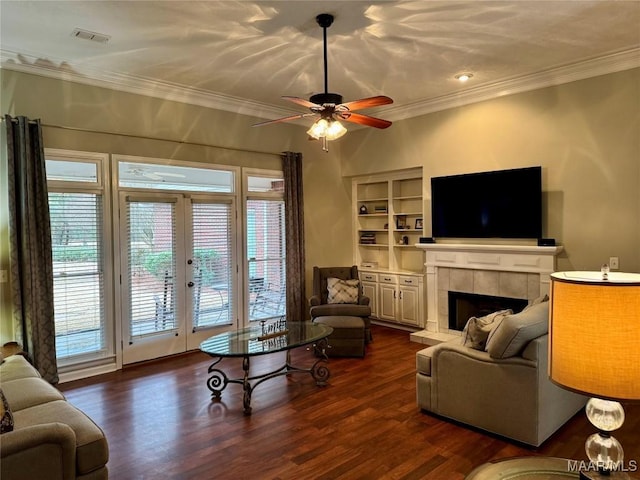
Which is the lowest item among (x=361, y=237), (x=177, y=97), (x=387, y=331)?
(x=387, y=331)

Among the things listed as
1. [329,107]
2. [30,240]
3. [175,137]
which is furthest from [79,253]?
[329,107]

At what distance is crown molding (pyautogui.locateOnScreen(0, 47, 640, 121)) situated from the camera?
4.23 meters

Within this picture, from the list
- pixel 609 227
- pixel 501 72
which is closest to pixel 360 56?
pixel 501 72

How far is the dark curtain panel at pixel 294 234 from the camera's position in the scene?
6.25m

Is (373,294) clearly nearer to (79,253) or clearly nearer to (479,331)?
(479,331)

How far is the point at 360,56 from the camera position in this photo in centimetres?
422

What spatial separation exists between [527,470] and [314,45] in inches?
143

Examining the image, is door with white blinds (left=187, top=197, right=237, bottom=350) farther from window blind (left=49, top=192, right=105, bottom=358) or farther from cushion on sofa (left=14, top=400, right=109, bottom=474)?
cushion on sofa (left=14, top=400, right=109, bottom=474)

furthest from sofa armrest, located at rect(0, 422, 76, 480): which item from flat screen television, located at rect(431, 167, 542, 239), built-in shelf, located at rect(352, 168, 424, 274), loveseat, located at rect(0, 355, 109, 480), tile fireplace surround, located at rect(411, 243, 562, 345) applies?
built-in shelf, located at rect(352, 168, 424, 274)

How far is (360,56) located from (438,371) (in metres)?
3.00

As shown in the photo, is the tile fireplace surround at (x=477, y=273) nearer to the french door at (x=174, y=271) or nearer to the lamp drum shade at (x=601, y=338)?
the french door at (x=174, y=271)

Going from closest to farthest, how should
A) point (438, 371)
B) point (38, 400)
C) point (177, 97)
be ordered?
point (38, 400)
point (438, 371)
point (177, 97)

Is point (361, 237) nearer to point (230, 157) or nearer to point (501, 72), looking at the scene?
point (230, 157)

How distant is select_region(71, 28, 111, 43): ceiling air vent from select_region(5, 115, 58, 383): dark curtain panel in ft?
3.43
